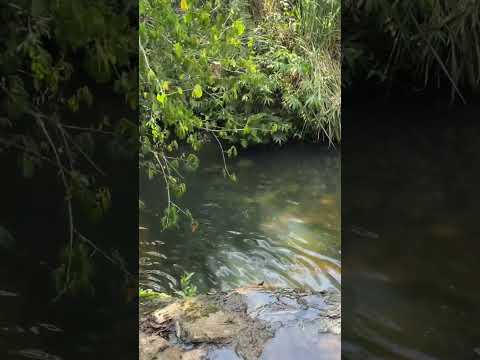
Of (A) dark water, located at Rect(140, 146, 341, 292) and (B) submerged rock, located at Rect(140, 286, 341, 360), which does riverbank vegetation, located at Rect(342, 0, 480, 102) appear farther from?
(A) dark water, located at Rect(140, 146, 341, 292)

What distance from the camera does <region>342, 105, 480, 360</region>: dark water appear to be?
0.72 metres

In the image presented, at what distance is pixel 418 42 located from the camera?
71cm

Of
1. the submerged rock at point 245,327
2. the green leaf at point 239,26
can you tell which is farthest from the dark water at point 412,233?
the submerged rock at point 245,327

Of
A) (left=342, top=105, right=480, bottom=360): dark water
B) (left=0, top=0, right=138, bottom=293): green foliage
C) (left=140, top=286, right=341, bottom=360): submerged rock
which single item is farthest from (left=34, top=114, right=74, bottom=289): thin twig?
(left=140, top=286, right=341, bottom=360): submerged rock

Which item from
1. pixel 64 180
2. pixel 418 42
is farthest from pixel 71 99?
pixel 418 42

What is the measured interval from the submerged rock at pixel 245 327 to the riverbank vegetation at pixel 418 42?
129 cm

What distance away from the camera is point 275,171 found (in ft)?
16.3

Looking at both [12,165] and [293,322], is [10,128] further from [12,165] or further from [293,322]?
[293,322]

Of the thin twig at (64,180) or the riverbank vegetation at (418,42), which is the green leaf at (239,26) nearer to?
the riverbank vegetation at (418,42)

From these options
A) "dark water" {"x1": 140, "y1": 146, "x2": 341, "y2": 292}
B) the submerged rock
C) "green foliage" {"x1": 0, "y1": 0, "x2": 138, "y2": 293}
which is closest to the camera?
"green foliage" {"x1": 0, "y1": 0, "x2": 138, "y2": 293}

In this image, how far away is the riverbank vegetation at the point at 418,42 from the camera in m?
0.71

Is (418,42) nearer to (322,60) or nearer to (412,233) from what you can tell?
(412,233)

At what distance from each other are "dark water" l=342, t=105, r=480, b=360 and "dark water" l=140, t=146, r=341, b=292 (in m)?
2.25

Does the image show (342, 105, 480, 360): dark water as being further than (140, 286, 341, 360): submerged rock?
No
